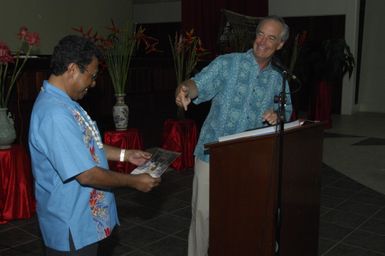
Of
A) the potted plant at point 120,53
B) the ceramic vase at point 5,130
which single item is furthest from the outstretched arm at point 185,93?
the potted plant at point 120,53

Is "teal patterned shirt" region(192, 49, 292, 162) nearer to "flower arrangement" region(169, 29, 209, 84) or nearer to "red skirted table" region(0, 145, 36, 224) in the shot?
"red skirted table" region(0, 145, 36, 224)

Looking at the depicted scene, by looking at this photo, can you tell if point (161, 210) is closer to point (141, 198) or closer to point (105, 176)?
point (141, 198)

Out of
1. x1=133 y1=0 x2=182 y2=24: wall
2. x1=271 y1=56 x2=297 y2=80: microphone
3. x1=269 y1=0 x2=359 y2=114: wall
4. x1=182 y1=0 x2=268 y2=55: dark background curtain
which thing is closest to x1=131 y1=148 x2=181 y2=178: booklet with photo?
x1=271 y1=56 x2=297 y2=80: microphone

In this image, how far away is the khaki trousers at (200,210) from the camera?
2.14 metres

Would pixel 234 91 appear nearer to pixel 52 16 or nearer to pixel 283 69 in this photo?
pixel 283 69

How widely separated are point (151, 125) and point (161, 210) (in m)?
1.91

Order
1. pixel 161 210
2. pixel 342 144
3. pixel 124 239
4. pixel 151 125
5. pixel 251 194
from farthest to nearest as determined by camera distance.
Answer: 1. pixel 342 144
2. pixel 151 125
3. pixel 161 210
4. pixel 124 239
5. pixel 251 194

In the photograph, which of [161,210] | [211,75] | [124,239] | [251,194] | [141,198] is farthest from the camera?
[141,198]

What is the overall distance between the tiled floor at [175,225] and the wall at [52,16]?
4.80 meters

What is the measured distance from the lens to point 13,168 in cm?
331

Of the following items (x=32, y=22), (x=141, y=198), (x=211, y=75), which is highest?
(x=32, y=22)

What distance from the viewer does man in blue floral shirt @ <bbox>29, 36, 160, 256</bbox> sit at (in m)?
1.39

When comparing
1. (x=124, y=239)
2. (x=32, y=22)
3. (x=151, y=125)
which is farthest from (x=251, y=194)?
(x=32, y=22)

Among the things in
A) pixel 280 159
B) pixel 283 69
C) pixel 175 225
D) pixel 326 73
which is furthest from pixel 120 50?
pixel 326 73
